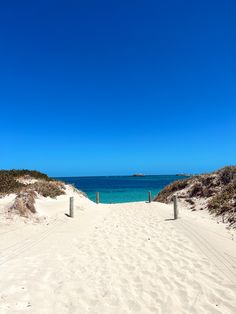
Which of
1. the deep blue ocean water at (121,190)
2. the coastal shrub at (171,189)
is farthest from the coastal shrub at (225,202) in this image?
the deep blue ocean water at (121,190)

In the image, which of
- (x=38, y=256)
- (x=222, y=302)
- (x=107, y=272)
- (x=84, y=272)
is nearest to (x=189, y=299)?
(x=222, y=302)

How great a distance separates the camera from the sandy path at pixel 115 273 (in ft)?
18.8

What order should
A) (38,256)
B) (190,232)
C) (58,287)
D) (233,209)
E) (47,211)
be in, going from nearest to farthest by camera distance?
(58,287) < (38,256) < (190,232) < (233,209) < (47,211)

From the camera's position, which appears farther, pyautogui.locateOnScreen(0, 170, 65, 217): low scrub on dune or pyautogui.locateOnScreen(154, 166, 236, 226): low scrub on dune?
pyautogui.locateOnScreen(154, 166, 236, 226): low scrub on dune

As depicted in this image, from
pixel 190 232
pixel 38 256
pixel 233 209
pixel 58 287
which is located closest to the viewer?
pixel 58 287

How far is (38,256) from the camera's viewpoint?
919cm

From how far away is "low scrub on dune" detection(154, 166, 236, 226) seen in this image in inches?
623

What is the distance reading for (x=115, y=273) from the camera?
24.6 ft

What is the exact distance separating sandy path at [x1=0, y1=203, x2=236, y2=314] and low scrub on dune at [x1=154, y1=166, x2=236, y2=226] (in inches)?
135

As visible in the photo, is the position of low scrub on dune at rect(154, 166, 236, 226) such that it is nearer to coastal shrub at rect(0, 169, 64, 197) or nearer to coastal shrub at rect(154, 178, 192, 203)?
coastal shrub at rect(154, 178, 192, 203)

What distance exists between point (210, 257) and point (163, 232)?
12.5 feet

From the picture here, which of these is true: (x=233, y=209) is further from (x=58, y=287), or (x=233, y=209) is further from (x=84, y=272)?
(x=58, y=287)

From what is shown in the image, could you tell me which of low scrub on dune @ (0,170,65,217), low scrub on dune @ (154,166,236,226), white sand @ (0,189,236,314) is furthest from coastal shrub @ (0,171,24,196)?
low scrub on dune @ (154,166,236,226)

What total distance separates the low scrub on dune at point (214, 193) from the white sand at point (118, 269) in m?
2.65
